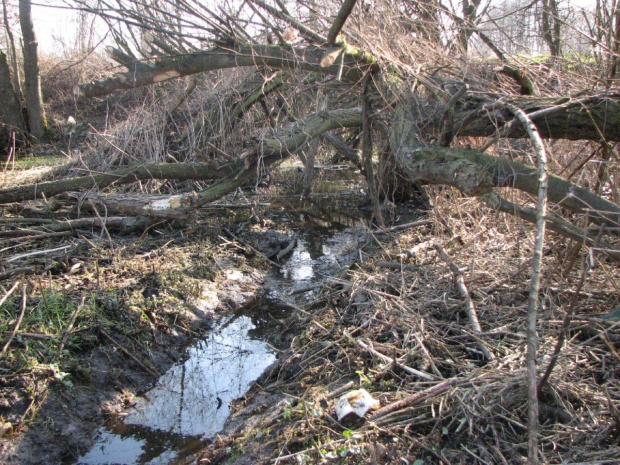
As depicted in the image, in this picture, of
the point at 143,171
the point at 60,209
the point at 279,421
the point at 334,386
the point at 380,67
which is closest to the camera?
the point at 279,421

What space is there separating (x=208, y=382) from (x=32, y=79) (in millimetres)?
12585

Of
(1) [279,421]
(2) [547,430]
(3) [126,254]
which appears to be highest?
(3) [126,254]

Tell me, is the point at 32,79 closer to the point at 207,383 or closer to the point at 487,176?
the point at 207,383

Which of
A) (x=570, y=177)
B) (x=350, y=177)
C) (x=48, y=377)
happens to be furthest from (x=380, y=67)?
(x=350, y=177)

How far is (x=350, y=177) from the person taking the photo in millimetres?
11648

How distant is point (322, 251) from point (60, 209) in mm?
3494

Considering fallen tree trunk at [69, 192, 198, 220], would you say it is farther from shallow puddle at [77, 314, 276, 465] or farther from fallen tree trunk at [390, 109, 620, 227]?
fallen tree trunk at [390, 109, 620, 227]

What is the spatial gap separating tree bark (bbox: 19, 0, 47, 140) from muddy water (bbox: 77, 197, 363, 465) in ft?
35.4

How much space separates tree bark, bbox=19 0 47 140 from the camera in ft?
43.1

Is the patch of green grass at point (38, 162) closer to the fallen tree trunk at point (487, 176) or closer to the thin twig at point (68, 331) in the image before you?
the thin twig at point (68, 331)

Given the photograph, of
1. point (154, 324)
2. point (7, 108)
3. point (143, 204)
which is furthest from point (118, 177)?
point (7, 108)

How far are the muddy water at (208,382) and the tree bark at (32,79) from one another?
10789 mm

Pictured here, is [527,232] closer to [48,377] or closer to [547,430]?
[547,430]

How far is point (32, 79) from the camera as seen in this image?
1351cm
